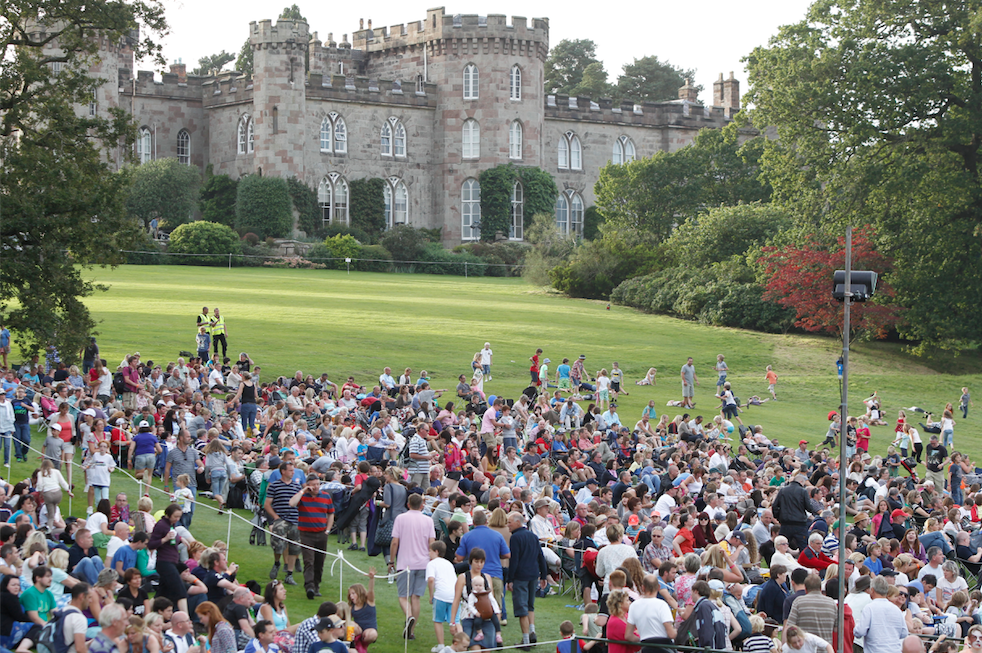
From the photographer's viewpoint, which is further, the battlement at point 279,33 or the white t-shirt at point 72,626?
the battlement at point 279,33

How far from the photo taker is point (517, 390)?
29969 millimetres

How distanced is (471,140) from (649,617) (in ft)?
206

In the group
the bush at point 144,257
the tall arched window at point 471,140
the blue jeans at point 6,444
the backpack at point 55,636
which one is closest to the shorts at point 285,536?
the backpack at point 55,636

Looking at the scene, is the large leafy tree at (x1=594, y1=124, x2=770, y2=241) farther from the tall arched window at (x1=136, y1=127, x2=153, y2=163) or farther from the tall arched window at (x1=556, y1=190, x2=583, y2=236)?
the tall arched window at (x1=136, y1=127, x2=153, y2=163)

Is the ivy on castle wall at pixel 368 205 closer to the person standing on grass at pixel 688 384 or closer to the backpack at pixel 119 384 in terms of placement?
the person standing on grass at pixel 688 384

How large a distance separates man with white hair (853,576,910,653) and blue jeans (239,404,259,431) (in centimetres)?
1358

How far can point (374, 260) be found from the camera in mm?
62531

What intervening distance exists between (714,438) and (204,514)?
1214cm

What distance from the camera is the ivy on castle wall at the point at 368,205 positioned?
68.7 metres

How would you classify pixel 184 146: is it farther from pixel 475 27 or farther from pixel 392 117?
pixel 475 27

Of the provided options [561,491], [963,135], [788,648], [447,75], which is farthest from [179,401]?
[447,75]

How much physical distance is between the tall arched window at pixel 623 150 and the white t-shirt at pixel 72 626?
71.1 metres

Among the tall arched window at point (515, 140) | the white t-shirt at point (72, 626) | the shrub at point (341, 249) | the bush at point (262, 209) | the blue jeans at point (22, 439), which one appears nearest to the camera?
the white t-shirt at point (72, 626)

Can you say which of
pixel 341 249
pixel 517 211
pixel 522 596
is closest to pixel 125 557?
pixel 522 596
